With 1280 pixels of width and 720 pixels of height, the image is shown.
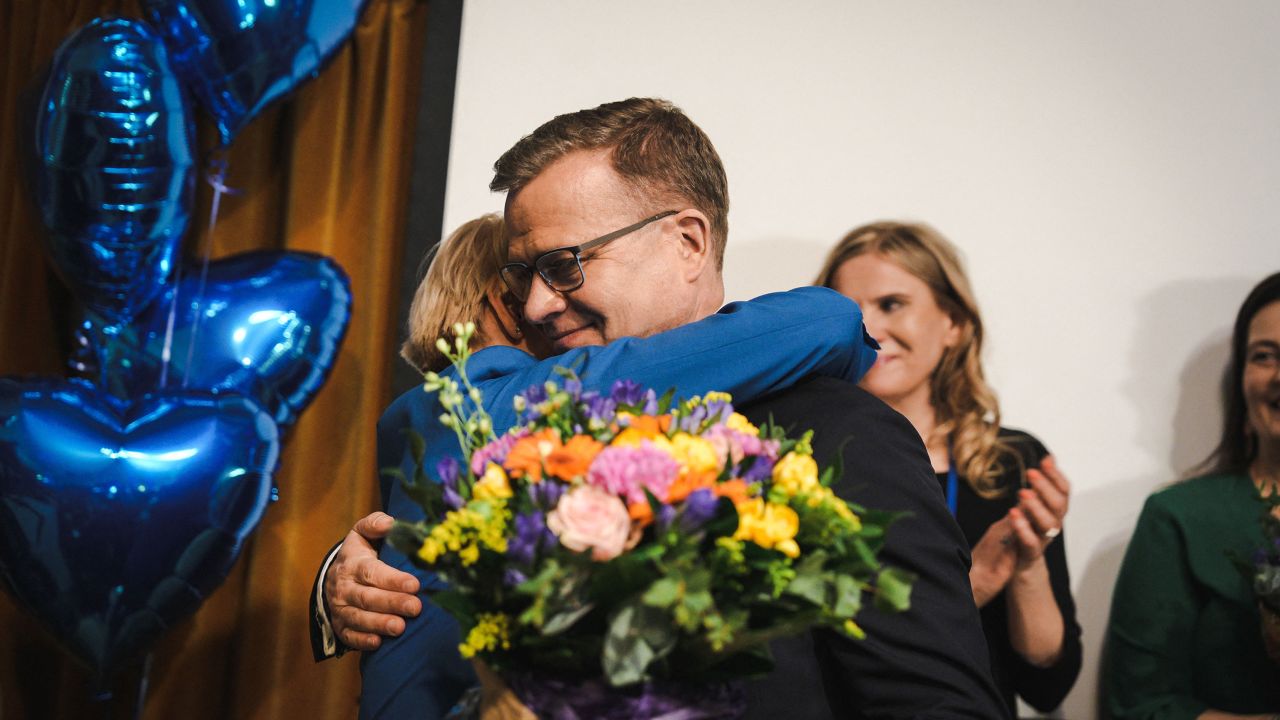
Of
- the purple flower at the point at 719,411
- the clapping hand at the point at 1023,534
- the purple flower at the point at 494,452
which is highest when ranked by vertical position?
the purple flower at the point at 719,411

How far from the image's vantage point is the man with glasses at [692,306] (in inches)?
44.5

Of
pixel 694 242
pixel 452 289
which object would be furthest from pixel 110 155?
pixel 694 242

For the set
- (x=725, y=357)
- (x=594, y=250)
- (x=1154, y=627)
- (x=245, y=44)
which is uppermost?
(x=245, y=44)

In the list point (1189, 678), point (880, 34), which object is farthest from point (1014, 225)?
point (1189, 678)

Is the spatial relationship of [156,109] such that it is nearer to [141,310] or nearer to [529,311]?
[141,310]

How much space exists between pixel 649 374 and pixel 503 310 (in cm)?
57

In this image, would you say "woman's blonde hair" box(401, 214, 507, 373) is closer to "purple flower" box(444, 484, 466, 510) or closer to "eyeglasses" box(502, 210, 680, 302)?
"eyeglasses" box(502, 210, 680, 302)

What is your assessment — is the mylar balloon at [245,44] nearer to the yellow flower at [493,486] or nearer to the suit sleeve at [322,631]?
the suit sleeve at [322,631]

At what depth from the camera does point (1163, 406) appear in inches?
117

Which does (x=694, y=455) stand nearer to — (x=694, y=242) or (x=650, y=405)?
(x=650, y=405)

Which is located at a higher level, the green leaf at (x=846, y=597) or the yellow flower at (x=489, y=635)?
the green leaf at (x=846, y=597)

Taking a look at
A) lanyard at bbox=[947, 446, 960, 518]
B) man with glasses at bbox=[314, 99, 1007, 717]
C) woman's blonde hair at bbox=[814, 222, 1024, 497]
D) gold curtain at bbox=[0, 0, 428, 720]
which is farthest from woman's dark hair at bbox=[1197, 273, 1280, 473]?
gold curtain at bbox=[0, 0, 428, 720]

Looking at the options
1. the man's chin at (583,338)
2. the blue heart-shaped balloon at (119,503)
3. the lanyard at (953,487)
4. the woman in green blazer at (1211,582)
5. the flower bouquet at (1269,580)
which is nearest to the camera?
the man's chin at (583,338)

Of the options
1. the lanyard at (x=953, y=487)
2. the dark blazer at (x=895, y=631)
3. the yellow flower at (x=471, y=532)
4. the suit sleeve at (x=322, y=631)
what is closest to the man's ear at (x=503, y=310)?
the suit sleeve at (x=322, y=631)
